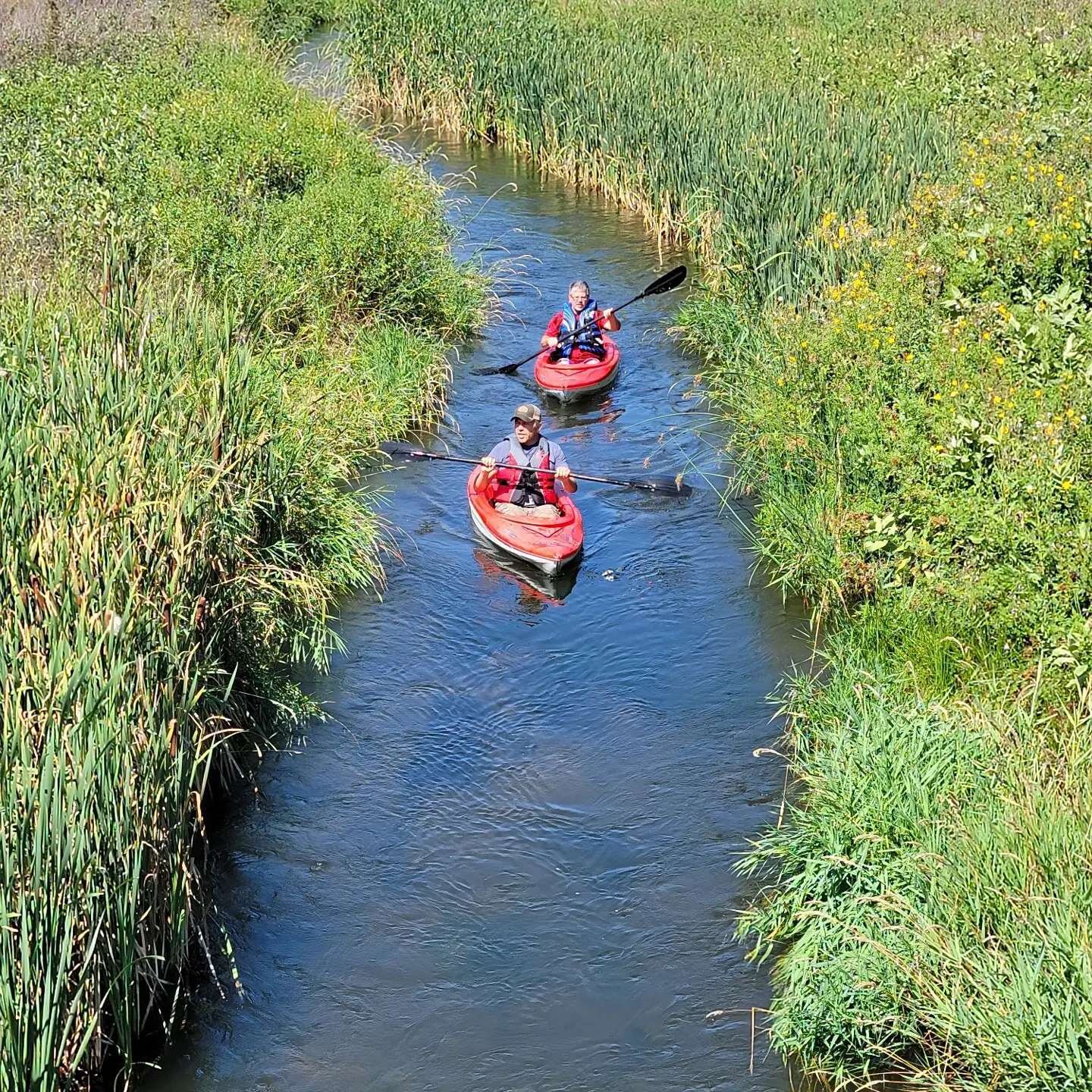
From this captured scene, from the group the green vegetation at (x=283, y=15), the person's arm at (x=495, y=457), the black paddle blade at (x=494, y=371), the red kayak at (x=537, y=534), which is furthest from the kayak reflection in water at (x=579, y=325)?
the green vegetation at (x=283, y=15)

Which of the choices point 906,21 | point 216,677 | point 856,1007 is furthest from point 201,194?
point 906,21

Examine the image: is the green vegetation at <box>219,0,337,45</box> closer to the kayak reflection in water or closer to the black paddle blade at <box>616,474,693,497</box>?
the kayak reflection in water

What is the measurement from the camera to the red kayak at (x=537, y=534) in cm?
1064

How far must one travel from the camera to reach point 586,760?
831 cm

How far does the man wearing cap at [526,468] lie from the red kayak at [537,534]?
13 cm

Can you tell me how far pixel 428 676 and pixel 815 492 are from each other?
301cm

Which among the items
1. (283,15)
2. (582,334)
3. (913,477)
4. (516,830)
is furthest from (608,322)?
(283,15)

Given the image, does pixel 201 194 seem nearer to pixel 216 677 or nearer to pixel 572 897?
pixel 216 677

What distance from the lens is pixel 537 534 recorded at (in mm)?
10742

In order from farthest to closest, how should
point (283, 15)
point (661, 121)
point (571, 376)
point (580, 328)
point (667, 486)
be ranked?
point (283, 15), point (661, 121), point (580, 328), point (571, 376), point (667, 486)

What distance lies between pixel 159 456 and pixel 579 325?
7535 millimetres

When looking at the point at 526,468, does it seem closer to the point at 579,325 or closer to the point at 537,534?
the point at 537,534

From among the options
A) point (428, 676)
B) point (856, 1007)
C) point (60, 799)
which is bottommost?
point (428, 676)

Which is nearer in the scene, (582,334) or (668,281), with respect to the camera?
(582,334)
